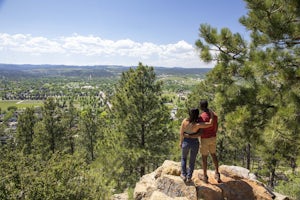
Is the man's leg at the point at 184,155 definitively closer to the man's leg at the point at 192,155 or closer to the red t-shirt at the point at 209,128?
the man's leg at the point at 192,155

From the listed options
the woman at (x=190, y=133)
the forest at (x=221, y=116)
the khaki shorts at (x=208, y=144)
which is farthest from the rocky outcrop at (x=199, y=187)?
the forest at (x=221, y=116)

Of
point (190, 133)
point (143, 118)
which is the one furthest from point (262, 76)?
point (143, 118)

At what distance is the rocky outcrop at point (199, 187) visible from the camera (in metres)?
6.48

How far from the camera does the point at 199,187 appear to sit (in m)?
6.60

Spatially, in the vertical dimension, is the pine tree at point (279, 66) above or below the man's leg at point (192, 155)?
above

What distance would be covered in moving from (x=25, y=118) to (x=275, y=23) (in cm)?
2520

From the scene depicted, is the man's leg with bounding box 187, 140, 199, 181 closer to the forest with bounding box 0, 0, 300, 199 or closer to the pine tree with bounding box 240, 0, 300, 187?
the forest with bounding box 0, 0, 300, 199

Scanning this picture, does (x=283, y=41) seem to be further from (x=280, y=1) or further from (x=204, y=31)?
(x=204, y=31)

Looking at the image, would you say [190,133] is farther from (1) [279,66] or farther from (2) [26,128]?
(2) [26,128]

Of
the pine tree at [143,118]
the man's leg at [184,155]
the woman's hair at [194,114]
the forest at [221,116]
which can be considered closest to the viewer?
the forest at [221,116]

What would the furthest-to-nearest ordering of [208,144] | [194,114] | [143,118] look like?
[143,118] < [208,144] < [194,114]

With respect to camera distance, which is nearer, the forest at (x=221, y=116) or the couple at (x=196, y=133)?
the forest at (x=221, y=116)

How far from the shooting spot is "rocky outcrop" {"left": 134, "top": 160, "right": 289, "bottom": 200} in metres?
6.48

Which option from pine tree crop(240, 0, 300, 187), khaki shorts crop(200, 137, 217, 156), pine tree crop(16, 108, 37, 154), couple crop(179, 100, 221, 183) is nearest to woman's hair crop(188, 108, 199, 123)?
couple crop(179, 100, 221, 183)
